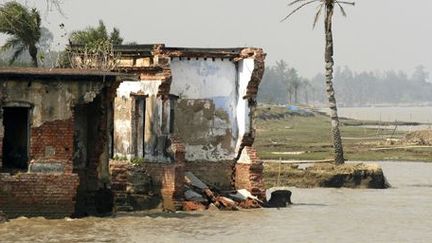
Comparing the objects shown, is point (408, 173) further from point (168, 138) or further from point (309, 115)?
point (309, 115)

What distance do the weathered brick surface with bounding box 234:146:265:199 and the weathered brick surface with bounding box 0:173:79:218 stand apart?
21.3ft

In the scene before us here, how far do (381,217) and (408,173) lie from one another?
1942 cm

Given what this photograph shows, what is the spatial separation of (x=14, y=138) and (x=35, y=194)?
2.39 meters

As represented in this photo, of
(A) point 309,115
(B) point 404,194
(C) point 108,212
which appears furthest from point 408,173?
(A) point 309,115

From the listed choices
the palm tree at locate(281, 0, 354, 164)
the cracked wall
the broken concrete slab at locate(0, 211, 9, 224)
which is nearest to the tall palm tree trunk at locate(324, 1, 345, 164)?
the palm tree at locate(281, 0, 354, 164)

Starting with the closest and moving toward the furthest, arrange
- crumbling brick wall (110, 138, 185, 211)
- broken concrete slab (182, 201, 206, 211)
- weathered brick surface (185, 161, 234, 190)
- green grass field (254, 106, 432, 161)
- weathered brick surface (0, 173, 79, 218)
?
weathered brick surface (0, 173, 79, 218)
crumbling brick wall (110, 138, 185, 211)
broken concrete slab (182, 201, 206, 211)
weathered brick surface (185, 161, 234, 190)
green grass field (254, 106, 432, 161)

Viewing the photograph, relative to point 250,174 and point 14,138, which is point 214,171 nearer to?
point 250,174

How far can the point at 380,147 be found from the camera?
61.3 metres

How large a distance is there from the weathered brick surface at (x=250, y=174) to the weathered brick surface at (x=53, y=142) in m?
6.47

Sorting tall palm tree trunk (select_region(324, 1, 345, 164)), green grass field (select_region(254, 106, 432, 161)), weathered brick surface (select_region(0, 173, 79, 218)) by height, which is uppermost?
tall palm tree trunk (select_region(324, 1, 345, 164))

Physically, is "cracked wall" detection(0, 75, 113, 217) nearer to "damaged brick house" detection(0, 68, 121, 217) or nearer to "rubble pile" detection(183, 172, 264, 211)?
A: "damaged brick house" detection(0, 68, 121, 217)

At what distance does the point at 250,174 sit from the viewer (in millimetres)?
28531

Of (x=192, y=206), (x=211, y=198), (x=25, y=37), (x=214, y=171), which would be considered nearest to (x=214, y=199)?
(x=211, y=198)

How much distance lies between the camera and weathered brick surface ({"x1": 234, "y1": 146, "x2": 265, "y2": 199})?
28.5 meters
